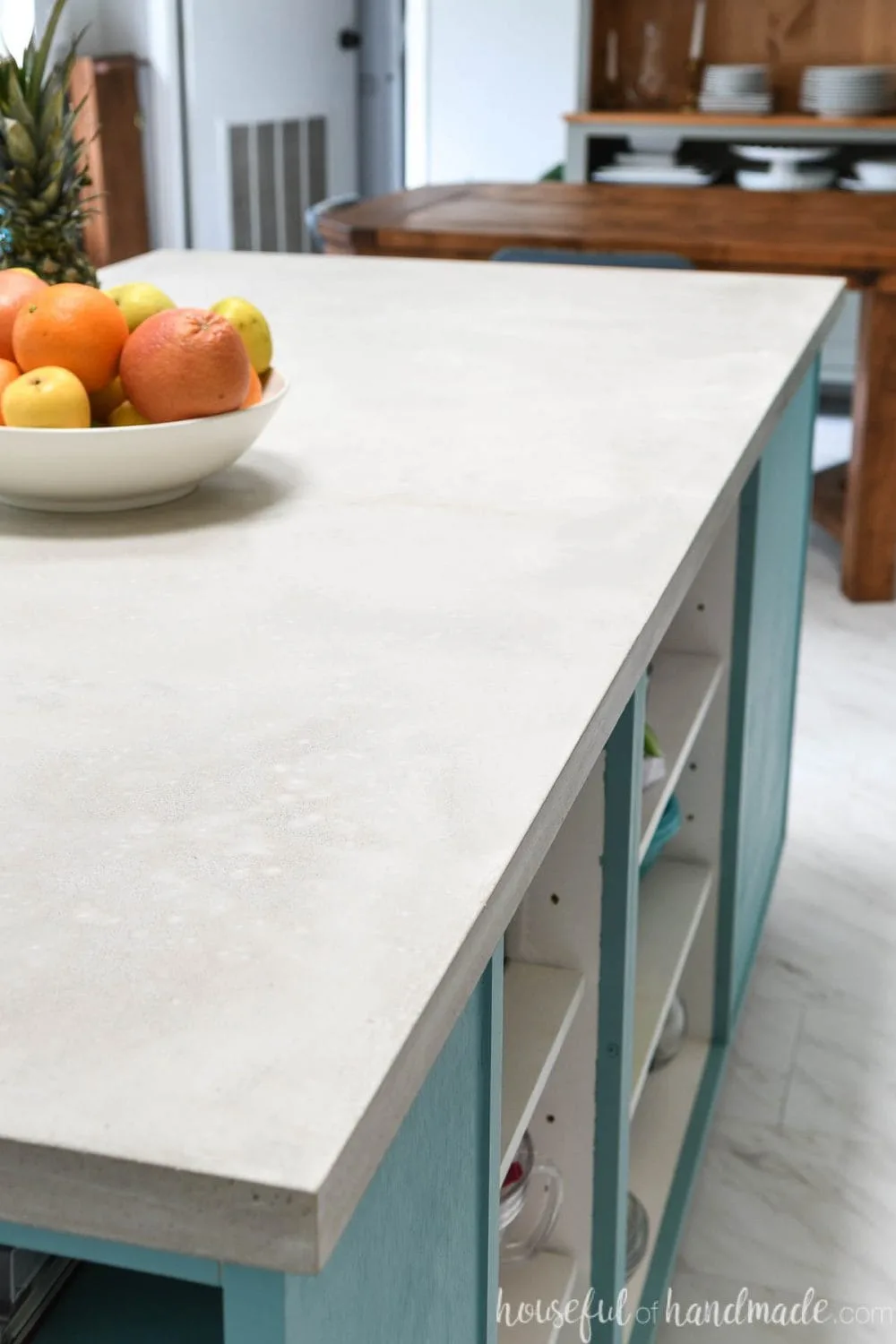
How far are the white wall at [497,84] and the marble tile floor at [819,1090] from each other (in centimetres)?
337

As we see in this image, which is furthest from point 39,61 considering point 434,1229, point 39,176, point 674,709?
point 434,1229

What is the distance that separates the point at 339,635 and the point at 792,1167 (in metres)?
1.15

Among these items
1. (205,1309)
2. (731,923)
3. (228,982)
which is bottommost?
(731,923)

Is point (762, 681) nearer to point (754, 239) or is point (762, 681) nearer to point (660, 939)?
point (660, 939)

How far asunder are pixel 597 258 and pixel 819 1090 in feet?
5.41

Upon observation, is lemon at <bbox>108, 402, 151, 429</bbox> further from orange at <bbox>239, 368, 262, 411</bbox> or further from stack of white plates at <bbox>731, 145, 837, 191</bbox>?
stack of white plates at <bbox>731, 145, 837, 191</bbox>

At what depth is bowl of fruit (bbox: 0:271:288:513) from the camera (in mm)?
1160

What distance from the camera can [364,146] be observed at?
21.5 feet

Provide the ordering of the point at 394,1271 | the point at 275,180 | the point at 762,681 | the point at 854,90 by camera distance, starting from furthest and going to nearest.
Answer: the point at 275,180 < the point at 854,90 < the point at 762,681 < the point at 394,1271

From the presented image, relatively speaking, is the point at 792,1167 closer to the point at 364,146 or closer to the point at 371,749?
the point at 371,749

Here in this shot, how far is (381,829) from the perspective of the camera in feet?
2.47

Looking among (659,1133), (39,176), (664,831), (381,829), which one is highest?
(39,176)

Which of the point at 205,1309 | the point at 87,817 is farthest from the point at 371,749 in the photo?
the point at 205,1309

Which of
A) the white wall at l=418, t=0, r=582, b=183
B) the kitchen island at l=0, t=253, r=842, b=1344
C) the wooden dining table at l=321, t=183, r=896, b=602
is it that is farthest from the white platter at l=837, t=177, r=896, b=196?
the kitchen island at l=0, t=253, r=842, b=1344
